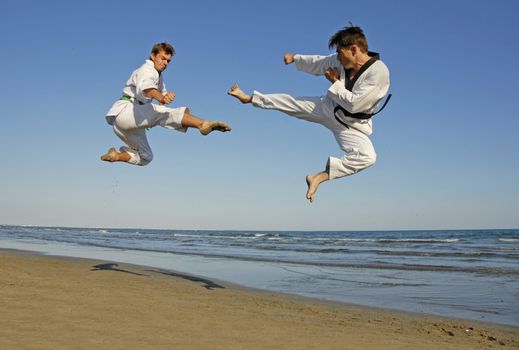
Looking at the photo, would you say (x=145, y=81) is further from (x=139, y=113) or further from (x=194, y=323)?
(x=194, y=323)

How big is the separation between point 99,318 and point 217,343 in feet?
4.16

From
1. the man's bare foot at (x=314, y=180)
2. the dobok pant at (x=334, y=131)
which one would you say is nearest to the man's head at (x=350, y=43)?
the dobok pant at (x=334, y=131)

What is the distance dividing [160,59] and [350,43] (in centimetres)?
269

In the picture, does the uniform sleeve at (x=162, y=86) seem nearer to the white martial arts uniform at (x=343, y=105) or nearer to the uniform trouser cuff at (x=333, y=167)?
the white martial arts uniform at (x=343, y=105)

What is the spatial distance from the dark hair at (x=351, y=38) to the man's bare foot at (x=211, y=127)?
1669 mm

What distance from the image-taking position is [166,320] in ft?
16.2

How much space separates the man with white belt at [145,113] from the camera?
6605 millimetres

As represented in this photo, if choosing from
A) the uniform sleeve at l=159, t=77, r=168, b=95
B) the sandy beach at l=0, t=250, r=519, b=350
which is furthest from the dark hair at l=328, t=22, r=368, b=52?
the sandy beach at l=0, t=250, r=519, b=350

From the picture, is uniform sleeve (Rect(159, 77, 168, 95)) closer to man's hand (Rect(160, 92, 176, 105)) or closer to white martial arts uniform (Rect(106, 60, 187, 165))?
white martial arts uniform (Rect(106, 60, 187, 165))

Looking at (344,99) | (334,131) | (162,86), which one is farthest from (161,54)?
(344,99)

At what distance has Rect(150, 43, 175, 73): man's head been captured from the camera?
7.03 metres

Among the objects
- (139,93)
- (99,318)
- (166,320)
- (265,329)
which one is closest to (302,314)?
(265,329)

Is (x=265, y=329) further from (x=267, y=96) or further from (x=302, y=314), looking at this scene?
(x=267, y=96)

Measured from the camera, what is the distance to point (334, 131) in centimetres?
654
